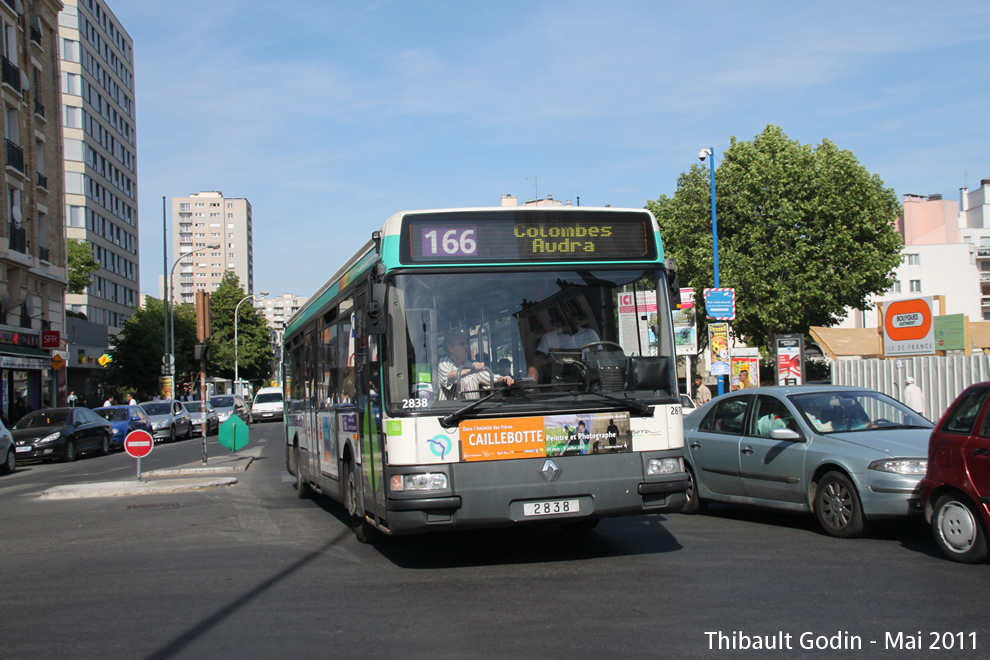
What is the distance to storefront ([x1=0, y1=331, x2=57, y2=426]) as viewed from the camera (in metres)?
36.2

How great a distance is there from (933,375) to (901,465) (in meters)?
11.5

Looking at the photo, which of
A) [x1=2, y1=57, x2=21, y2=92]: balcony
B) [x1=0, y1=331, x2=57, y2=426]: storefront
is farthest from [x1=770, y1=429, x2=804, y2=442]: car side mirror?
[x1=2, y1=57, x2=21, y2=92]: balcony

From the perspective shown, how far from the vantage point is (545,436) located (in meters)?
7.64

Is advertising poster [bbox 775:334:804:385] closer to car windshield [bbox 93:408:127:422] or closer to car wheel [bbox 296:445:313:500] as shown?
car wheel [bbox 296:445:313:500]

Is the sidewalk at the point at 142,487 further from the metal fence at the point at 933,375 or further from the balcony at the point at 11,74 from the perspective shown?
the balcony at the point at 11,74

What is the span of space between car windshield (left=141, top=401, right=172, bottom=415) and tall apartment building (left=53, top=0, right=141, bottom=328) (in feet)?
110

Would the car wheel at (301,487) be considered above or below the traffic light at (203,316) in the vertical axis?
below

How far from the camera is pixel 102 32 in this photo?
76.8 metres

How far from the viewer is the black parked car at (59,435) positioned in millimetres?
26405

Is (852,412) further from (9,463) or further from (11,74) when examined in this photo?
(11,74)

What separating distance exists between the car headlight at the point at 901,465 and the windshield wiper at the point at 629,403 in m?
2.28

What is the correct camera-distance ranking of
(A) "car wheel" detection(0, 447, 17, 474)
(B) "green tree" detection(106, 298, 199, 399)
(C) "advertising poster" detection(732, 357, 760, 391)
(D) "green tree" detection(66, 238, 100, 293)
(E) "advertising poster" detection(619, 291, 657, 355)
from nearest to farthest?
(E) "advertising poster" detection(619, 291, 657, 355)
(A) "car wheel" detection(0, 447, 17, 474)
(C) "advertising poster" detection(732, 357, 760, 391)
(B) "green tree" detection(106, 298, 199, 399)
(D) "green tree" detection(66, 238, 100, 293)

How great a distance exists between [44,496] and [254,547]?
791 cm

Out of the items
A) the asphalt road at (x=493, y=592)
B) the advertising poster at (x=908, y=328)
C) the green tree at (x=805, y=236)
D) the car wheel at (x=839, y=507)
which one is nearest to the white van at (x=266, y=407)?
the green tree at (x=805, y=236)
